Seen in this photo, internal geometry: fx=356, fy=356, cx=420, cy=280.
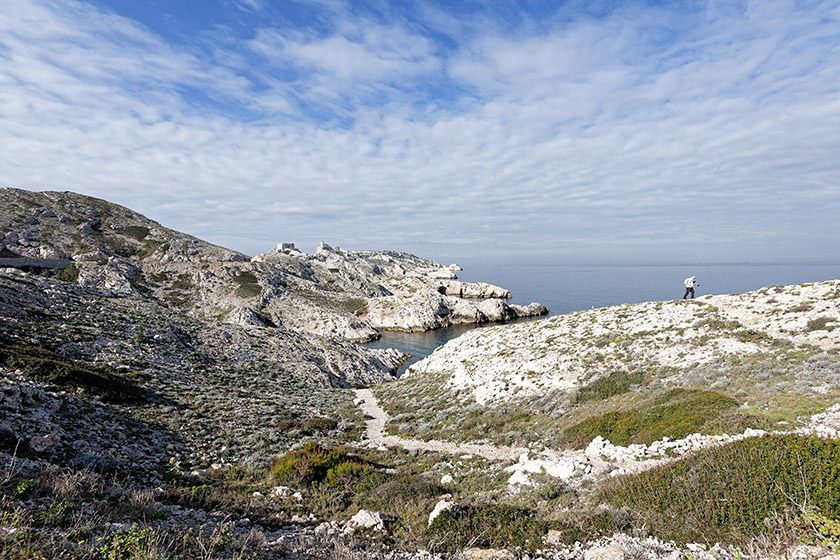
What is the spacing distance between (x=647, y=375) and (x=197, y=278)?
99011mm

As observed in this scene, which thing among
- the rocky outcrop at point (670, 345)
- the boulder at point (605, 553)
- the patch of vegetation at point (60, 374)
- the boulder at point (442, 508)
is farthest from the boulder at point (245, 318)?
the boulder at point (605, 553)

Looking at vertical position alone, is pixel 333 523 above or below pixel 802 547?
below

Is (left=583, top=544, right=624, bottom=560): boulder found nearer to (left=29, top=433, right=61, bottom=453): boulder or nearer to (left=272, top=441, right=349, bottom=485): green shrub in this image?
(left=272, top=441, right=349, bottom=485): green shrub

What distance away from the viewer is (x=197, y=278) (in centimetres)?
9069

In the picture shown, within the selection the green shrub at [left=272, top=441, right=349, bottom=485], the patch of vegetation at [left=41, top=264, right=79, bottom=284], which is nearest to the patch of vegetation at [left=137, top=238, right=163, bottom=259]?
the patch of vegetation at [left=41, top=264, right=79, bottom=284]

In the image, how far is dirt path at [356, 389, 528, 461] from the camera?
57.4 ft

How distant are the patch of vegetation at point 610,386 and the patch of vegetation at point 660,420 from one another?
2.90m

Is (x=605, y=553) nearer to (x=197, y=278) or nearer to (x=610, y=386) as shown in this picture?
(x=610, y=386)

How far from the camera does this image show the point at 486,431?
68.4ft

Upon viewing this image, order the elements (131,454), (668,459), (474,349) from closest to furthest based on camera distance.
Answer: (668,459) → (131,454) → (474,349)

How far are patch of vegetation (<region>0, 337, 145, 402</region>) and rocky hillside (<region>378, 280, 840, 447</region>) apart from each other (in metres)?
17.0

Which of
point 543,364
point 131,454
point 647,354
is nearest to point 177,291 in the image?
point 131,454

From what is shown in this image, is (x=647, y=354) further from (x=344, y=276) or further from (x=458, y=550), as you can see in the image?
(x=344, y=276)

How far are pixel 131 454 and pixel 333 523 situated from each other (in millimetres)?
10877
